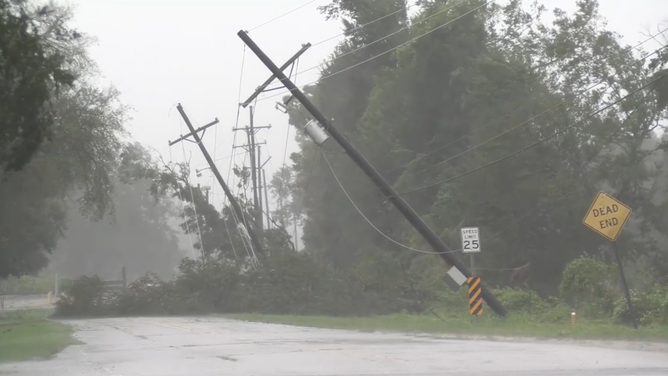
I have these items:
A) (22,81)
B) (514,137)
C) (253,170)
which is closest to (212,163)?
(253,170)

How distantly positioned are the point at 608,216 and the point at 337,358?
353 inches

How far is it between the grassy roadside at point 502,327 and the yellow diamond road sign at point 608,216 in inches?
101

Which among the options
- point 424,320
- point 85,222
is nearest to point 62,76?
point 424,320

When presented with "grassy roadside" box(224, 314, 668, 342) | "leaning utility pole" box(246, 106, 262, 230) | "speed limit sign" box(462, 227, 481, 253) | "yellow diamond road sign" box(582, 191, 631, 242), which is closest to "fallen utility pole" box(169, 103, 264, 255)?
"leaning utility pole" box(246, 106, 262, 230)

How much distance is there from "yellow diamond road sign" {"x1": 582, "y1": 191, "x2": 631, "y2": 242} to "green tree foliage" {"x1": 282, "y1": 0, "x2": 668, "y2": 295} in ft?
73.4

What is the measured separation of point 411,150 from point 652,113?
50.4ft

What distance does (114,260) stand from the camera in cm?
12212

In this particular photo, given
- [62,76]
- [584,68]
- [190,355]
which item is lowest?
[190,355]

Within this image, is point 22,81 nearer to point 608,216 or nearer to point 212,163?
point 608,216

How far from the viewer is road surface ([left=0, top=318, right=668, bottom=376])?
50.4ft

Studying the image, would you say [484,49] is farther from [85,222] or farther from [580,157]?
[85,222]

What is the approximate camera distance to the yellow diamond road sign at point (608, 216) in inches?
898

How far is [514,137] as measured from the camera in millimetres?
49469

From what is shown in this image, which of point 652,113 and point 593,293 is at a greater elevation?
point 652,113
